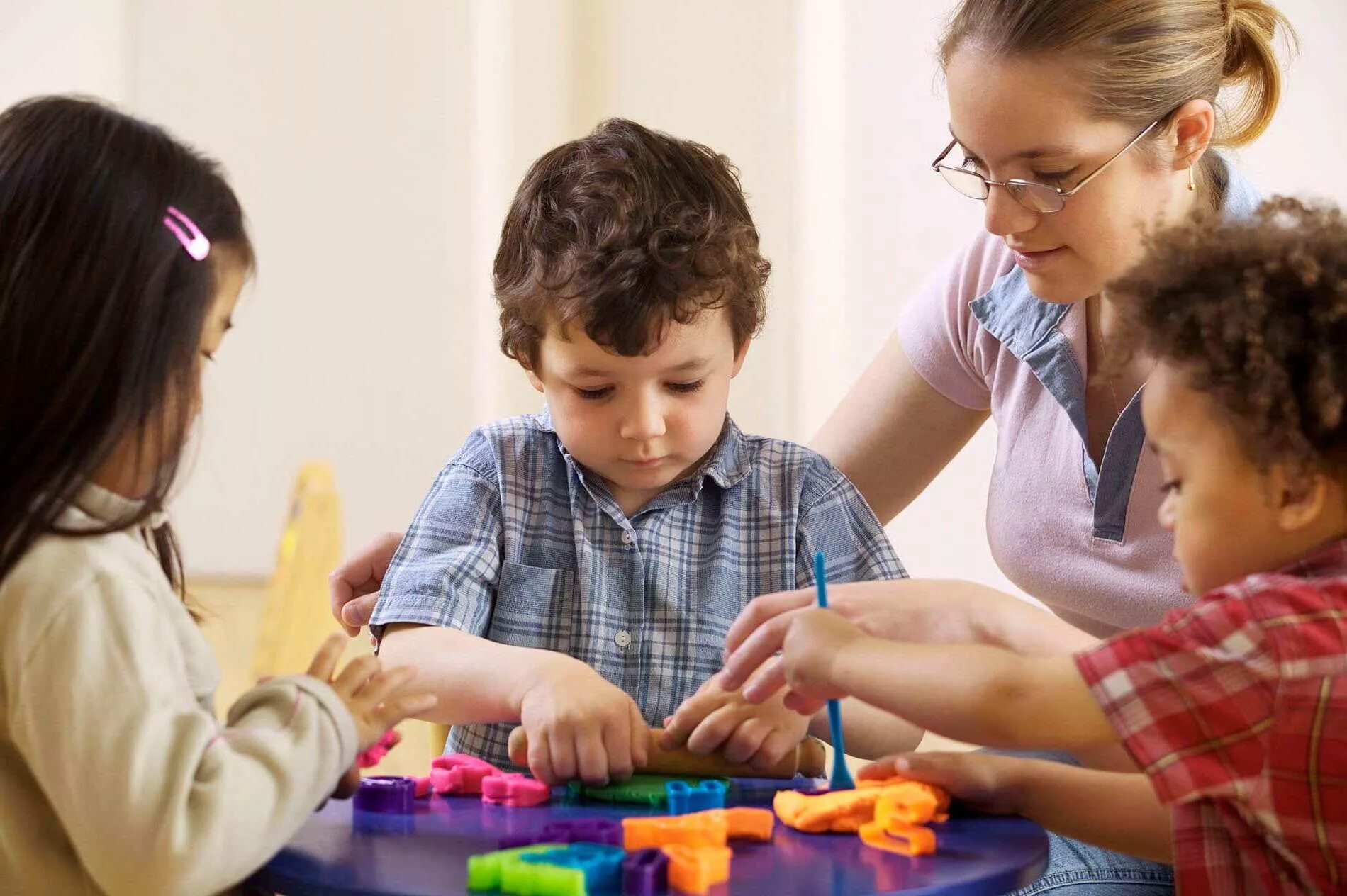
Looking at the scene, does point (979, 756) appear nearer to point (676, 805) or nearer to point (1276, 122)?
point (676, 805)

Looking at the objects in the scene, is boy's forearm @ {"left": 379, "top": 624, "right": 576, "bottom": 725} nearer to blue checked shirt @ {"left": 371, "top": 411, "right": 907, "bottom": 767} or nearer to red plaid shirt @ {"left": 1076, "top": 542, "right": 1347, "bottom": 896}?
blue checked shirt @ {"left": 371, "top": 411, "right": 907, "bottom": 767}

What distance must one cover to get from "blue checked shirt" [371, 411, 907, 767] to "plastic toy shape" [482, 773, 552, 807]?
0.29 m

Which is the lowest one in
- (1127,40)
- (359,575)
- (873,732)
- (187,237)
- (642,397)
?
(873,732)

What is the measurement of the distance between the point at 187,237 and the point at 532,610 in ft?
1.87

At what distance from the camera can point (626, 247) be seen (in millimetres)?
1373

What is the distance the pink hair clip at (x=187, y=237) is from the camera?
3.19 ft

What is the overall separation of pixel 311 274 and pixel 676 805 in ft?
8.65

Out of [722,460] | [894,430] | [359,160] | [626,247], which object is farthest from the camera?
[359,160]

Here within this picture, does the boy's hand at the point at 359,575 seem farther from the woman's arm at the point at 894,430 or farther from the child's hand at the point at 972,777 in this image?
the child's hand at the point at 972,777

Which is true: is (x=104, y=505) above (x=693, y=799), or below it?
above

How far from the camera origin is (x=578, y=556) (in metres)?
1.44

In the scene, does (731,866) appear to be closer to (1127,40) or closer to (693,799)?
(693,799)

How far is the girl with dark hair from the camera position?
0.82m

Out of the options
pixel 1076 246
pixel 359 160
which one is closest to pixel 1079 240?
pixel 1076 246
